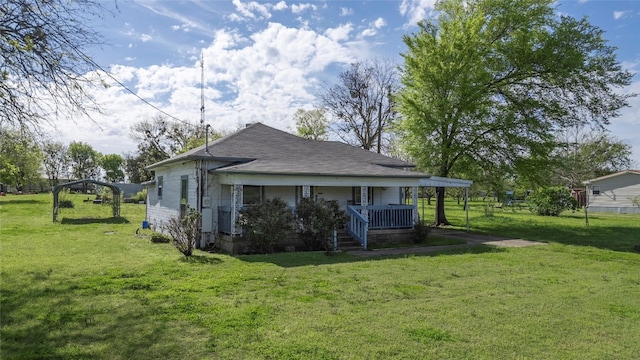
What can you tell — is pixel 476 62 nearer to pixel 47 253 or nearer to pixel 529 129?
pixel 529 129

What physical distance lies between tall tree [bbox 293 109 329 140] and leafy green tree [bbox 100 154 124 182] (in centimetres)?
6202

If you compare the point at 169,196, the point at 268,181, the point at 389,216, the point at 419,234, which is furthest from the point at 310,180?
the point at 169,196

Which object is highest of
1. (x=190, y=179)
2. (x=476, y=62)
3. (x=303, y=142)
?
(x=476, y=62)

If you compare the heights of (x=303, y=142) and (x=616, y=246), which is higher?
(x=303, y=142)

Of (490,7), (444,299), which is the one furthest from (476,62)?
(444,299)

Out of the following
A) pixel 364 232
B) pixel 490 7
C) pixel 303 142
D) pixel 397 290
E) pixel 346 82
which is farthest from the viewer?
pixel 346 82

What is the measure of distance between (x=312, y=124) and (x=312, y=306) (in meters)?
39.0

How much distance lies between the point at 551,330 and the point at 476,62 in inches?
701

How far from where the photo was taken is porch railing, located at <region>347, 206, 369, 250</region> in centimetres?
1395

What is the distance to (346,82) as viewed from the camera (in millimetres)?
38344

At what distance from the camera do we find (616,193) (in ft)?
122

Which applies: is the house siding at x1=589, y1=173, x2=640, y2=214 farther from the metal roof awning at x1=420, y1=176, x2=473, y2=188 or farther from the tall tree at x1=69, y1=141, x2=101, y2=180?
the tall tree at x1=69, y1=141, x2=101, y2=180

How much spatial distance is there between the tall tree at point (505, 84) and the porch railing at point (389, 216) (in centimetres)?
651

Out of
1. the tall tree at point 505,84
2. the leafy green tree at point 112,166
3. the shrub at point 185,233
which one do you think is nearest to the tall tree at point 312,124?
the tall tree at point 505,84
